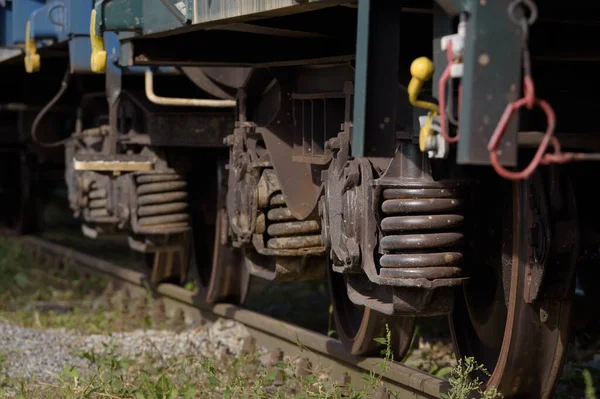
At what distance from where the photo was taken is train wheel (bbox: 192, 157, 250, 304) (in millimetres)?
6730

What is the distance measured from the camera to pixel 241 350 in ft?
19.3

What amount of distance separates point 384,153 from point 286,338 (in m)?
2.87

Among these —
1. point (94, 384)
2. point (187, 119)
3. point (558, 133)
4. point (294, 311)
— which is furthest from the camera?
point (294, 311)

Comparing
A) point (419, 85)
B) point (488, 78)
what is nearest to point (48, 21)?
point (419, 85)

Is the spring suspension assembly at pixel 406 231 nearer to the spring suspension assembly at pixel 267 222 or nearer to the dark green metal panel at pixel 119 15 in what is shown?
the spring suspension assembly at pixel 267 222

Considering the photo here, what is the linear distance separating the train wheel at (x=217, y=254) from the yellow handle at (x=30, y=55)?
1.31 metres

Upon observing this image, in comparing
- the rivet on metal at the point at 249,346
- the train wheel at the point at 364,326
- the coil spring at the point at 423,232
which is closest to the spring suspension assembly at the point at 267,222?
the train wheel at the point at 364,326

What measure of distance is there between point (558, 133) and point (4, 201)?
9.51 meters

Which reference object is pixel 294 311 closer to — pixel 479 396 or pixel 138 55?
pixel 138 55

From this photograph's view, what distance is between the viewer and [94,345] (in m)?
6.04

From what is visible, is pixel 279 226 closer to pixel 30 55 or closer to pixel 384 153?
pixel 384 153

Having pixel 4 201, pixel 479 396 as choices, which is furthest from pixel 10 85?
pixel 479 396

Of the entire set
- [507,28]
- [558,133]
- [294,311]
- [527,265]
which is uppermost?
[507,28]

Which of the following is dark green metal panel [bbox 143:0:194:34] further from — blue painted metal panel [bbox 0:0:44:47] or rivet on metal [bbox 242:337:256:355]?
blue painted metal panel [bbox 0:0:44:47]
